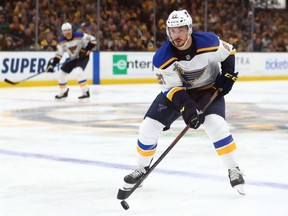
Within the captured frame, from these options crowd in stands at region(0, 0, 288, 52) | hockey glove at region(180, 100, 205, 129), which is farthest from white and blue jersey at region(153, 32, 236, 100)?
crowd in stands at region(0, 0, 288, 52)

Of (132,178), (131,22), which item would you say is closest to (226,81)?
(132,178)

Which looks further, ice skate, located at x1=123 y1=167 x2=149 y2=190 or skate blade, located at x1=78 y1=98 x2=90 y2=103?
skate blade, located at x1=78 y1=98 x2=90 y2=103

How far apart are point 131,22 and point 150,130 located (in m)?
12.8

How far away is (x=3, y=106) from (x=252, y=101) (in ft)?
12.9

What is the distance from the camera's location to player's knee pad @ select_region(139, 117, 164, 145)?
3.72 metres

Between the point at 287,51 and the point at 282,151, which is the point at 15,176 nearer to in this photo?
the point at 282,151

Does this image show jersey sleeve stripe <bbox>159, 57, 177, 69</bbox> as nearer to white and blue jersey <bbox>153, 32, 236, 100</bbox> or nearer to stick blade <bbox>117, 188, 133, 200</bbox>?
white and blue jersey <bbox>153, 32, 236, 100</bbox>

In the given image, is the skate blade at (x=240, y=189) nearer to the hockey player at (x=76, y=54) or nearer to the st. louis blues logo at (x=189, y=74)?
the st. louis blues logo at (x=189, y=74)

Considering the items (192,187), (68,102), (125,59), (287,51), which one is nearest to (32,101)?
(68,102)

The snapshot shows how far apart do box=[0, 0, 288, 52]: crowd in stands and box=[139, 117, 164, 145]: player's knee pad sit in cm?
1051

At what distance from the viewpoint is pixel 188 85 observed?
12.7 feet

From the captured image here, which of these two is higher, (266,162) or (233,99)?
(266,162)

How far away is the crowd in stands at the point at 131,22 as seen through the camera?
14.1 metres

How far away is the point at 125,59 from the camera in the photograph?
52.9 feet
